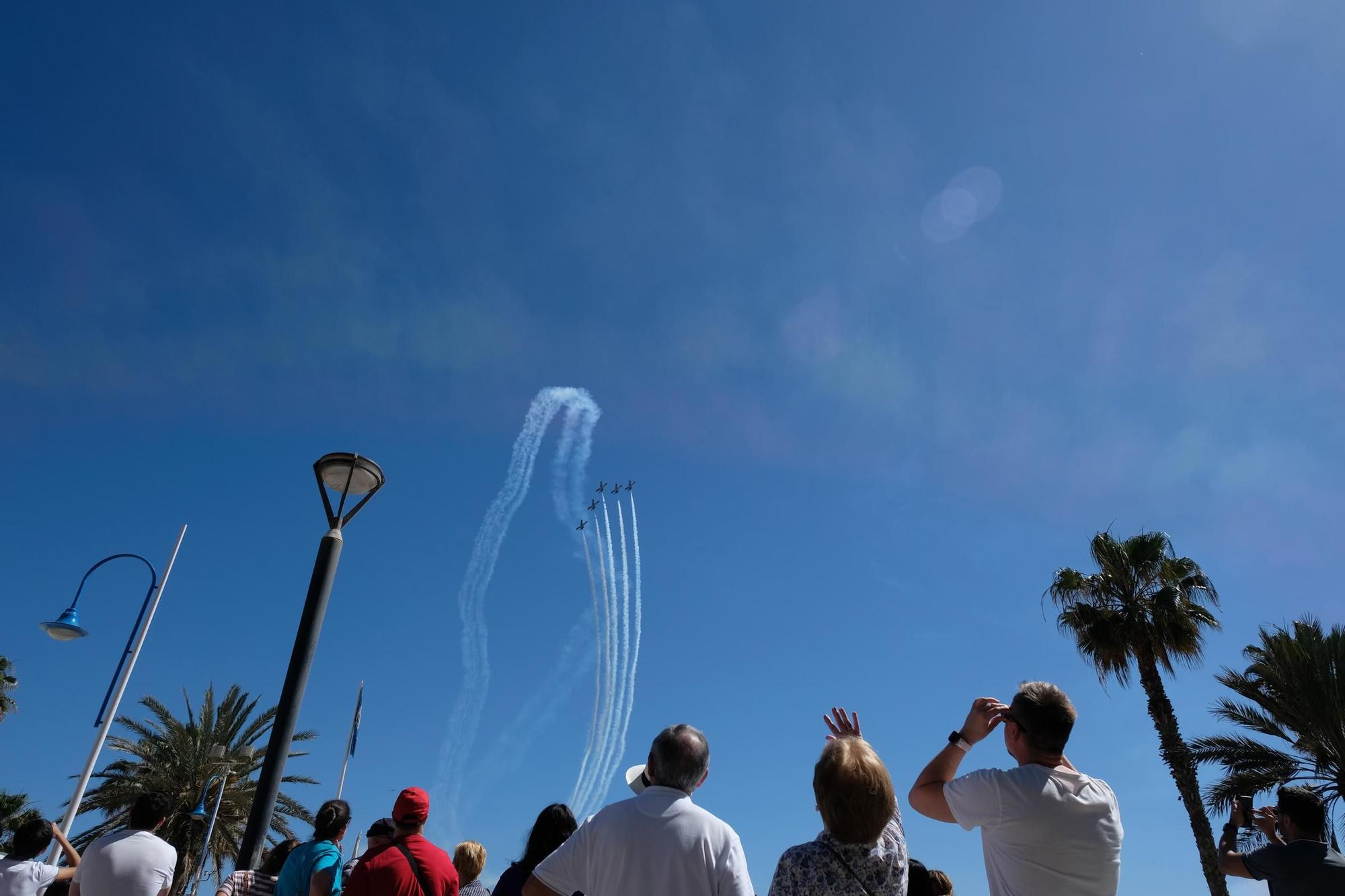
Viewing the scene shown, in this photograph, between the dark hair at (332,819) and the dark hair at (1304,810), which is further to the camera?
the dark hair at (332,819)

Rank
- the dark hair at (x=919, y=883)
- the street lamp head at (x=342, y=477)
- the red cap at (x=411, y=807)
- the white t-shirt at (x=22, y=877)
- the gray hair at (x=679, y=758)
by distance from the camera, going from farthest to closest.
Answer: the street lamp head at (x=342, y=477) < the white t-shirt at (x=22, y=877) < the red cap at (x=411, y=807) < the dark hair at (x=919, y=883) < the gray hair at (x=679, y=758)

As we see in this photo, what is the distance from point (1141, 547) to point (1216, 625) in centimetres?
268

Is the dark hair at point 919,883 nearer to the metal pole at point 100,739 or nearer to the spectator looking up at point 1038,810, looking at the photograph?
the spectator looking up at point 1038,810

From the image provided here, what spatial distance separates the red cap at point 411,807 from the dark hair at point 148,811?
2284 mm

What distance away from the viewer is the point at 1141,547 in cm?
2320

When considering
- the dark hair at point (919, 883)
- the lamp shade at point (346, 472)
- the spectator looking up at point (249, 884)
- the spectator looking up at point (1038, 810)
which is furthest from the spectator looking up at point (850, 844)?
the lamp shade at point (346, 472)

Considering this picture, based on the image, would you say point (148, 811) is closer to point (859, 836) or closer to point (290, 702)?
point (290, 702)

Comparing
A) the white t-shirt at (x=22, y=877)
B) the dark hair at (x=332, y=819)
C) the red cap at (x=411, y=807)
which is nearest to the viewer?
the red cap at (x=411, y=807)

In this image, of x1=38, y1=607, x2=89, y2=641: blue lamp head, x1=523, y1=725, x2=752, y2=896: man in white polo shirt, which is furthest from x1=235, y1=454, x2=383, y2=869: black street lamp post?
x1=38, y1=607, x2=89, y2=641: blue lamp head

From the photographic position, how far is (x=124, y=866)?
6008 mm

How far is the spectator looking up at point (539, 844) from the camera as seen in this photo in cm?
516

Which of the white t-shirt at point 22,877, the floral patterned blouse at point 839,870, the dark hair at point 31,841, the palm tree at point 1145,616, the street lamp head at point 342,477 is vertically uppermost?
the palm tree at point 1145,616

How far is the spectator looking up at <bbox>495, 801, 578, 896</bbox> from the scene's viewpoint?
16.9 ft

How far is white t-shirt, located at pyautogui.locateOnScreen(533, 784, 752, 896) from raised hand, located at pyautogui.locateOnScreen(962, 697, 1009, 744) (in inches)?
49.6
